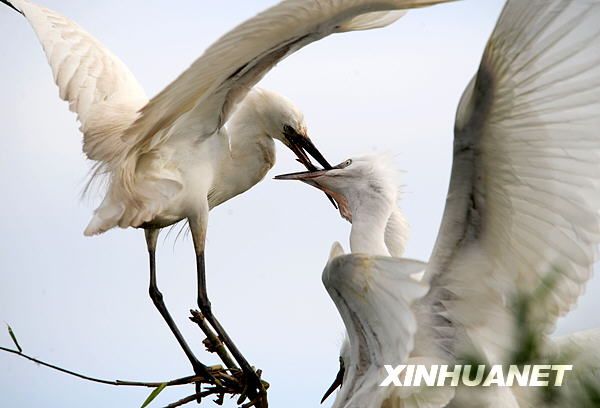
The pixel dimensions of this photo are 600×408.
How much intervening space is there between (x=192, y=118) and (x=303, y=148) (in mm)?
699

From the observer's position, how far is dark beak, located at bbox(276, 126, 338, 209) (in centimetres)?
416

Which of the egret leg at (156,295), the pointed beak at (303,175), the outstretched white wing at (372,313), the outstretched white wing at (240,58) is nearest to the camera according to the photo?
the outstretched white wing at (372,313)

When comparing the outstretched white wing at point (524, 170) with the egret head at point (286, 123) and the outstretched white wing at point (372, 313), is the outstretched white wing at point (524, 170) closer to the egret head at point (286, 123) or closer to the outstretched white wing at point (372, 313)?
the outstretched white wing at point (372, 313)

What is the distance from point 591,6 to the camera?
170 centimetres

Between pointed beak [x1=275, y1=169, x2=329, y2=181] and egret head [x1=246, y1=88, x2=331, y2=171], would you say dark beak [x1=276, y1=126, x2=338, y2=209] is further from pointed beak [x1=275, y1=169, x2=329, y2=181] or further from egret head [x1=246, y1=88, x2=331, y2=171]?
pointed beak [x1=275, y1=169, x2=329, y2=181]

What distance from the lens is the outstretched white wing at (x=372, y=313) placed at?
7.33 ft

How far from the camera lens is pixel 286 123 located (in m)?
4.13

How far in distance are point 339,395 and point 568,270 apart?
822mm

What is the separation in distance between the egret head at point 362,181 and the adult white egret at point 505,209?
2.86 ft

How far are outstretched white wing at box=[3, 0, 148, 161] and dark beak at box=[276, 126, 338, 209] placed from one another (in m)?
0.70

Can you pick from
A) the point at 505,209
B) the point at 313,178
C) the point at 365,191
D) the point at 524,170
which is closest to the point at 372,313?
the point at 505,209

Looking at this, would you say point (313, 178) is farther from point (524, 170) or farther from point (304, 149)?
point (524, 170)

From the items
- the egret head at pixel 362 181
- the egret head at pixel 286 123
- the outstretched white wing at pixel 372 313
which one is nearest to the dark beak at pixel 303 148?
the egret head at pixel 286 123

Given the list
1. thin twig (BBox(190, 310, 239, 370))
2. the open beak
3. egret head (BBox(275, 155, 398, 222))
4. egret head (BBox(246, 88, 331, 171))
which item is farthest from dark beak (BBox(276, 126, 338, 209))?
thin twig (BBox(190, 310, 239, 370))
